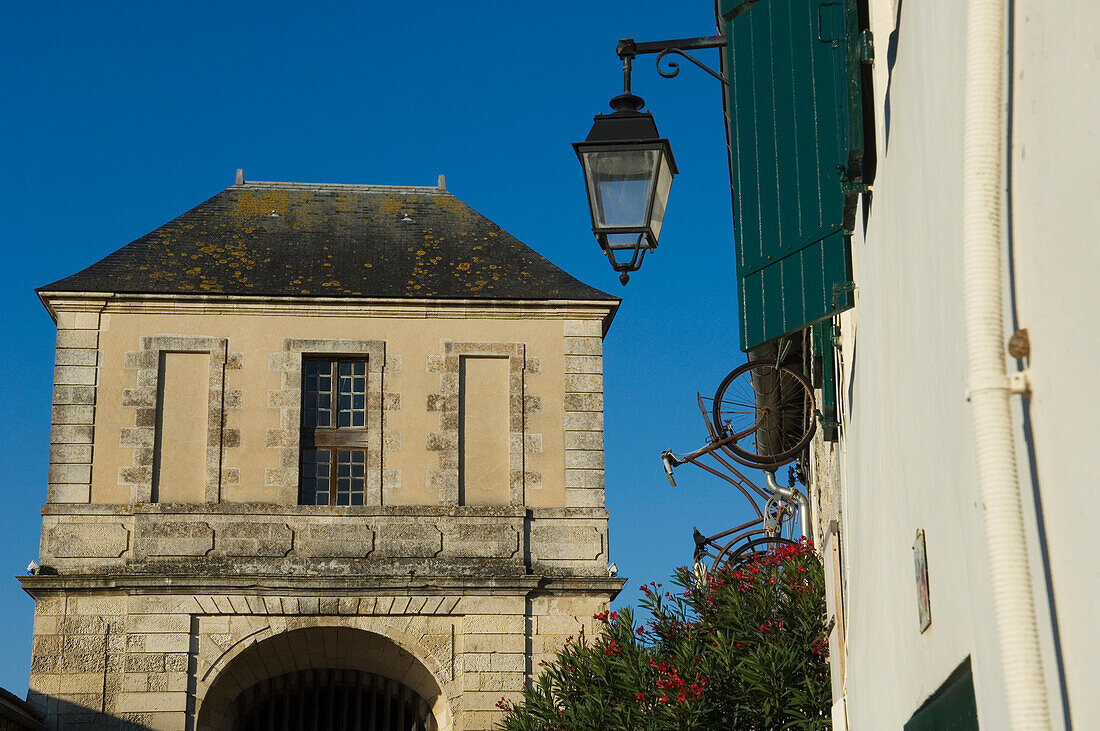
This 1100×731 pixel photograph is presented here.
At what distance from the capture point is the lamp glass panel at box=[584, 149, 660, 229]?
5.32 metres

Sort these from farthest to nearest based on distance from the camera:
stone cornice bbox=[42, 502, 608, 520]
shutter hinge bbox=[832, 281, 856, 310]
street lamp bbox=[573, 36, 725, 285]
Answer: stone cornice bbox=[42, 502, 608, 520], street lamp bbox=[573, 36, 725, 285], shutter hinge bbox=[832, 281, 856, 310]

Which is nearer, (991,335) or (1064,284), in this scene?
(1064,284)

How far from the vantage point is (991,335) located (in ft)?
6.69

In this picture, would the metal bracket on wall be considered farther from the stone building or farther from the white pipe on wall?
the stone building

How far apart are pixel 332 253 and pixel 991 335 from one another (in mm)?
14075

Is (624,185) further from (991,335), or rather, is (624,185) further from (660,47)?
(991,335)

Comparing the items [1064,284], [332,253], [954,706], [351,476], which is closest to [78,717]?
[351,476]

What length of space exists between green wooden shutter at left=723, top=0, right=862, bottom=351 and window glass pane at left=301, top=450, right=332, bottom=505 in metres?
9.01

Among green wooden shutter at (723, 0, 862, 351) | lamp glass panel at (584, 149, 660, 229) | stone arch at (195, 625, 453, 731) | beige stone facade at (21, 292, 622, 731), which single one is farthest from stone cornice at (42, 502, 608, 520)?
lamp glass panel at (584, 149, 660, 229)

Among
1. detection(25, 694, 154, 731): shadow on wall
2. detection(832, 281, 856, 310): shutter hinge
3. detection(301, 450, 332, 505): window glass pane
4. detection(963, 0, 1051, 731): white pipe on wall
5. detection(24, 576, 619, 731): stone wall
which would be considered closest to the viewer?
detection(963, 0, 1051, 731): white pipe on wall

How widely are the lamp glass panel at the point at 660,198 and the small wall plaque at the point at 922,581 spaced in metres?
2.24

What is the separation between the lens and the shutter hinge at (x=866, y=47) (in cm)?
422

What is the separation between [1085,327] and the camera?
1.80 m

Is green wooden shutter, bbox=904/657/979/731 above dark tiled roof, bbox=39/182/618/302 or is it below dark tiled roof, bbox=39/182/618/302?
below
